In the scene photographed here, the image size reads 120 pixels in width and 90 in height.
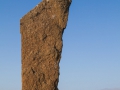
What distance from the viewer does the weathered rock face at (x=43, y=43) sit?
9859 mm

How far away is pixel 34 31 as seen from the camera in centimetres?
1011

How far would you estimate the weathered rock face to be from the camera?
9.86m

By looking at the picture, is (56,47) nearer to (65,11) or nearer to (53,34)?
(53,34)

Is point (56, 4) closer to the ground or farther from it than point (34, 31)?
farther from it

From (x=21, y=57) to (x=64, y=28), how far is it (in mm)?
1915

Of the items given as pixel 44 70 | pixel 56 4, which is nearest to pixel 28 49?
pixel 44 70

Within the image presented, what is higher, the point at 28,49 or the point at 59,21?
the point at 59,21

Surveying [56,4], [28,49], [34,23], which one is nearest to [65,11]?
[56,4]

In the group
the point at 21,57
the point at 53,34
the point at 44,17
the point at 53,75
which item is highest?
the point at 44,17

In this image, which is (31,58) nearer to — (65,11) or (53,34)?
(53,34)

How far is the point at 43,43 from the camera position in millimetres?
10031

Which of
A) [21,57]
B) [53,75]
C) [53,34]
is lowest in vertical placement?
[53,75]

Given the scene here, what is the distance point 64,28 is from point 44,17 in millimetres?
850

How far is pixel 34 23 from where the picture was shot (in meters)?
10.2
